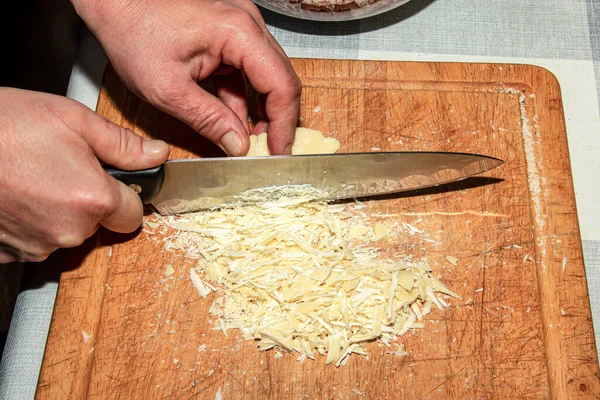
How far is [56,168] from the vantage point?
4.11 ft

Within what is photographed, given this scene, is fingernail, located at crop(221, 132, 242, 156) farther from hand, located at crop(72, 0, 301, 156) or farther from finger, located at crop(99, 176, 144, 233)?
finger, located at crop(99, 176, 144, 233)

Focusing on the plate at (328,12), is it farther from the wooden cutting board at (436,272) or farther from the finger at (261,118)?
the finger at (261,118)

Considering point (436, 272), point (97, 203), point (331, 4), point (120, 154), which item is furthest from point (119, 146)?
point (436, 272)

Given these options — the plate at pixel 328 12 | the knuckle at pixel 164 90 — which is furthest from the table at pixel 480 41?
the knuckle at pixel 164 90

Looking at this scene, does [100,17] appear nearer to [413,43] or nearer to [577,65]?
[413,43]

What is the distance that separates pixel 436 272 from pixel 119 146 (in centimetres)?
88

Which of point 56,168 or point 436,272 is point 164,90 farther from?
point 436,272

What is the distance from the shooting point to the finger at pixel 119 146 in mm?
1313

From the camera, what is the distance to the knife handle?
1.38m

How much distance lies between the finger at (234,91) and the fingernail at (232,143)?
135 mm

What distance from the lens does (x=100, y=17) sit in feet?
4.60

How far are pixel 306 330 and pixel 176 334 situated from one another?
1.13ft

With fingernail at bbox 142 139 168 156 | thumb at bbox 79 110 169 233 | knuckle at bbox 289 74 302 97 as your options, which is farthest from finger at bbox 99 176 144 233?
knuckle at bbox 289 74 302 97

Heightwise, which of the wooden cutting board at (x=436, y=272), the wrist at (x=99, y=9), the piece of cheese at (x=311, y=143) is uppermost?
the wrist at (x=99, y=9)
